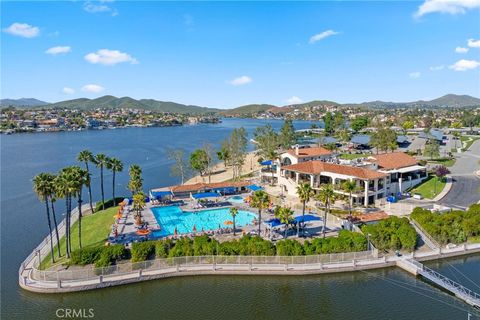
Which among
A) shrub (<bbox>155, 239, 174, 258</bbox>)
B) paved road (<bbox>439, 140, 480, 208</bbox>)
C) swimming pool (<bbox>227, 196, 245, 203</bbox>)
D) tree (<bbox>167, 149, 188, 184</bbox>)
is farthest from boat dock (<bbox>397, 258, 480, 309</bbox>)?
tree (<bbox>167, 149, 188, 184</bbox>)

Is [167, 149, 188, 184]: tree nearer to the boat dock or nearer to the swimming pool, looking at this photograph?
the swimming pool

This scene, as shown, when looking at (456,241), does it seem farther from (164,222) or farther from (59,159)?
(59,159)

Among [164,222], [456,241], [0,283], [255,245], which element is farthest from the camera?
[164,222]

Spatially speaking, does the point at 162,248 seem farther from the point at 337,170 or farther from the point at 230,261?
the point at 337,170

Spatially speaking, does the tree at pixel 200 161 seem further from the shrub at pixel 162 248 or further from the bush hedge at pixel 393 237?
the bush hedge at pixel 393 237

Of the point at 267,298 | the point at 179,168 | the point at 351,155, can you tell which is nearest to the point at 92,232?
the point at 267,298

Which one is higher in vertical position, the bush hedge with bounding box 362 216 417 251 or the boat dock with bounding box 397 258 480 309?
the bush hedge with bounding box 362 216 417 251

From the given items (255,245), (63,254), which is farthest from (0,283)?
(255,245)
